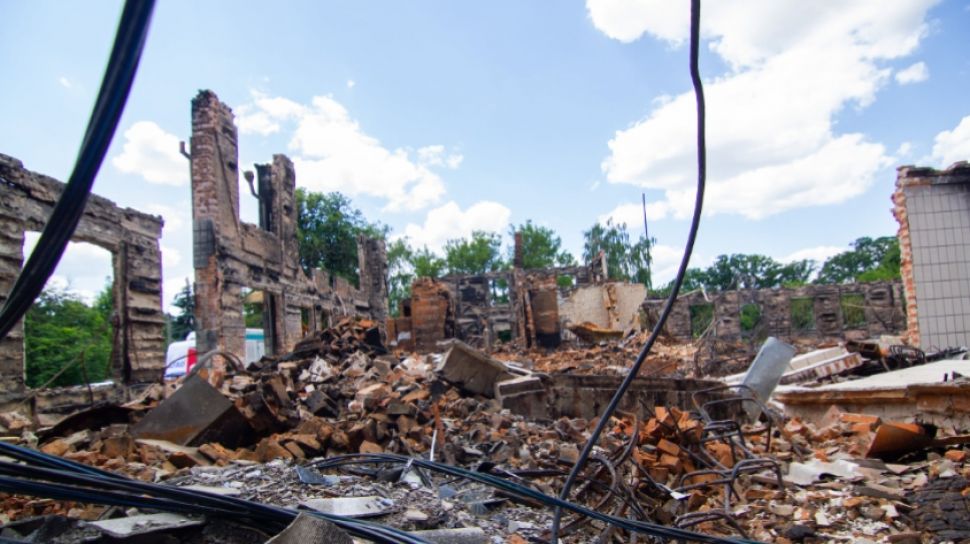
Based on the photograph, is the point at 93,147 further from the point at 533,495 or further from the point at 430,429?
the point at 430,429

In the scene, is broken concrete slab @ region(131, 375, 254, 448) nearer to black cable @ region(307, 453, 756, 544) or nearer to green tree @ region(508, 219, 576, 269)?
black cable @ region(307, 453, 756, 544)

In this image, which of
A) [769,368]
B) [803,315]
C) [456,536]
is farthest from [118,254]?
[803,315]

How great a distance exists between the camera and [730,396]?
7.09 meters

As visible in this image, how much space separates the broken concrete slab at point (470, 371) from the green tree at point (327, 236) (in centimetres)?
2751

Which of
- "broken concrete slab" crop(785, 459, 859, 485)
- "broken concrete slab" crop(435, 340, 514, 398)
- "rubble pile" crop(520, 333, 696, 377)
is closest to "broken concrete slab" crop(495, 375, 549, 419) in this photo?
"broken concrete slab" crop(435, 340, 514, 398)

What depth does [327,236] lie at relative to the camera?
3591cm

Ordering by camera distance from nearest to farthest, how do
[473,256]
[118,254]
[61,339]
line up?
[118,254]
[61,339]
[473,256]

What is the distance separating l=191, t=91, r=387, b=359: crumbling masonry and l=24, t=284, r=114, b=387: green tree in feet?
22.0

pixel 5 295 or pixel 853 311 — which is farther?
pixel 853 311

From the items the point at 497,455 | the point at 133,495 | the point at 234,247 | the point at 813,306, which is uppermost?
the point at 234,247

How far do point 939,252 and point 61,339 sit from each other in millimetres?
25841

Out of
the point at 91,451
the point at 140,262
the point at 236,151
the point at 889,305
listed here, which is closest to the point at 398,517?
the point at 91,451

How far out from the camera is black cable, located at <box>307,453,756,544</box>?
9.18 ft

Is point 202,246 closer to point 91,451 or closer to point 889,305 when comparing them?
point 91,451
